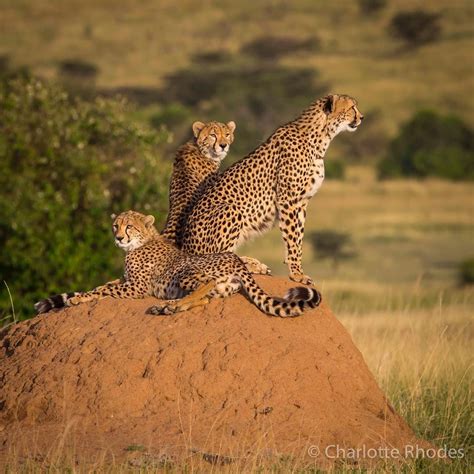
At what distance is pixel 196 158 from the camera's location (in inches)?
314

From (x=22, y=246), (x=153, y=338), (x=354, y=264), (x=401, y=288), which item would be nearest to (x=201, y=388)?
(x=153, y=338)

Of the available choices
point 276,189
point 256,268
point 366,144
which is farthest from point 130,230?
point 366,144

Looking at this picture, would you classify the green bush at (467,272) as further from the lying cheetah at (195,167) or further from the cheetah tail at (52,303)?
the cheetah tail at (52,303)

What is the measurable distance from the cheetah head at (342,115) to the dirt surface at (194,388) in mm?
1560

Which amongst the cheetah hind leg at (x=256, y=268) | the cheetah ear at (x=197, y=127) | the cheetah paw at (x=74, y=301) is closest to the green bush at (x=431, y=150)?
the cheetah ear at (x=197, y=127)

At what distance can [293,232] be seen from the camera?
287 inches

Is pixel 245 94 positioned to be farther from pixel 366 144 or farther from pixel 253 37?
pixel 253 37

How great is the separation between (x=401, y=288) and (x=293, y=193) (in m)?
10.5

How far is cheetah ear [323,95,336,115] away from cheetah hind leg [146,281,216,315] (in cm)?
180

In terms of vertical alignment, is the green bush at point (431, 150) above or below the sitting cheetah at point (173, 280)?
below

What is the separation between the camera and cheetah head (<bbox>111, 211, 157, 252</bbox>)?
23.3ft

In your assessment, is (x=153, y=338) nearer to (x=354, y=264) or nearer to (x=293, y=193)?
(x=293, y=193)

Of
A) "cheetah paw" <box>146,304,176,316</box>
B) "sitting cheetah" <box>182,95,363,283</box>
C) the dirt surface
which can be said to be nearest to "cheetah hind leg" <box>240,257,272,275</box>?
"sitting cheetah" <box>182,95,363,283</box>

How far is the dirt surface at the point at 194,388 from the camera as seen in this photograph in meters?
5.80
